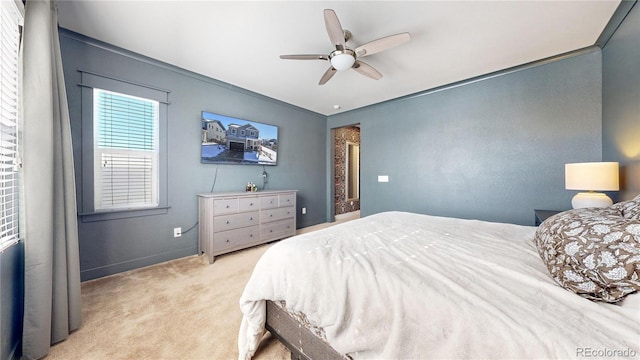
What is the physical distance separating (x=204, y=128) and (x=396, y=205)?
337cm

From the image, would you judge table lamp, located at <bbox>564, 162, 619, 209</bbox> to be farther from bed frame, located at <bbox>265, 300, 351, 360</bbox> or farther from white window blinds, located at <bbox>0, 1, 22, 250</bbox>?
white window blinds, located at <bbox>0, 1, 22, 250</bbox>

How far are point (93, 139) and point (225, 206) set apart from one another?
1479 mm

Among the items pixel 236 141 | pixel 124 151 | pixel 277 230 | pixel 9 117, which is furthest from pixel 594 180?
pixel 124 151

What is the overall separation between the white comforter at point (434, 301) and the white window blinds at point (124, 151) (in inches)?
87.6

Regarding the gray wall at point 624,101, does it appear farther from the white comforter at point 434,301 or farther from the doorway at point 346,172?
the doorway at point 346,172

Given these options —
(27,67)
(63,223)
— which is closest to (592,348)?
(63,223)

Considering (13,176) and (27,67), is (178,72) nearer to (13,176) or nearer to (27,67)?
(27,67)

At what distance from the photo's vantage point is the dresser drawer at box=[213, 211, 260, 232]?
2.74m

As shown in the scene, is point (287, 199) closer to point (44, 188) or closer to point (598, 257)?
point (44, 188)

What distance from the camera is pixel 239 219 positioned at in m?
2.95

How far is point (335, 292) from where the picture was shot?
3.19 feet

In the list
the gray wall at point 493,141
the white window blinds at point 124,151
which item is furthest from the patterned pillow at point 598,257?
the white window blinds at point 124,151

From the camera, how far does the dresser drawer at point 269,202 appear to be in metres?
3.23

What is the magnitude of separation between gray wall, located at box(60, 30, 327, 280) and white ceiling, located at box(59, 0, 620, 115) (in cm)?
18
